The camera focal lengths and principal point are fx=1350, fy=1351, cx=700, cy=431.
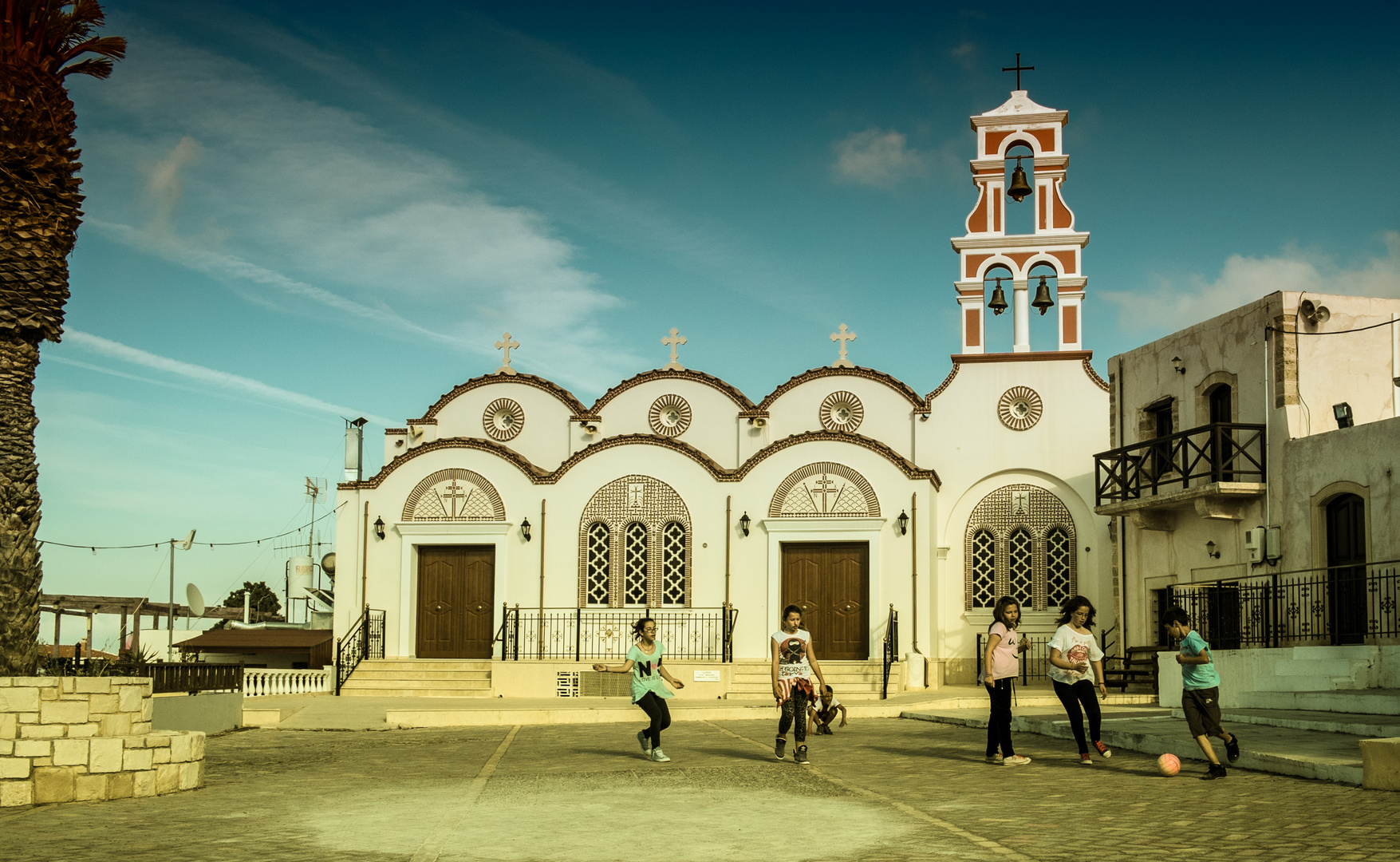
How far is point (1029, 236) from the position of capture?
1066 inches

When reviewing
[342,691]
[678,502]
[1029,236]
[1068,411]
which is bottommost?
[342,691]

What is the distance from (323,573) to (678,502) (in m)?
13.8

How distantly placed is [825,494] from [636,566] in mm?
3940

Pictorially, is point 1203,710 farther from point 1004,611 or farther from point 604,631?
point 604,631

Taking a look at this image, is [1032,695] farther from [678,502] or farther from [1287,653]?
[678,502]

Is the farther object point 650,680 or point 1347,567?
point 1347,567

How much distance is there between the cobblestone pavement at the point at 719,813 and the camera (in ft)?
24.9

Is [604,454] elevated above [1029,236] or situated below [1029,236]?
below

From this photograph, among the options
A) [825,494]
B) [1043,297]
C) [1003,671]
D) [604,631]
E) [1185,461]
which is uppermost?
[1043,297]

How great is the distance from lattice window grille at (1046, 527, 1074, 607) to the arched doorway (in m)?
7.34

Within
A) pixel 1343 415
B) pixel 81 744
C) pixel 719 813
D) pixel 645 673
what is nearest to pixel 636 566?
pixel 1343 415

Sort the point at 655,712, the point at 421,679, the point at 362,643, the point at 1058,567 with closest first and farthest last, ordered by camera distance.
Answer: the point at 655,712
the point at 421,679
the point at 362,643
the point at 1058,567

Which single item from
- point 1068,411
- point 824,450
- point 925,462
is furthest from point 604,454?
point 1068,411

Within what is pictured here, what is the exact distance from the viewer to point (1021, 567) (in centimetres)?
2678
